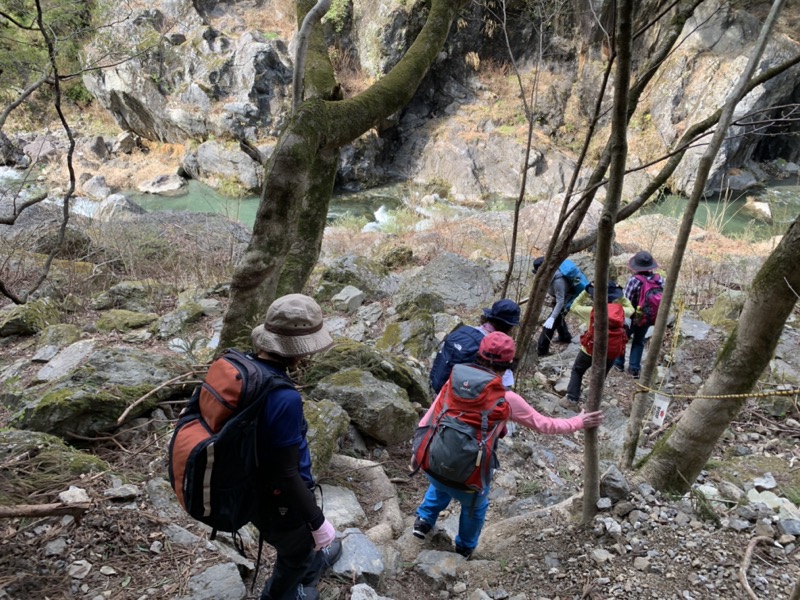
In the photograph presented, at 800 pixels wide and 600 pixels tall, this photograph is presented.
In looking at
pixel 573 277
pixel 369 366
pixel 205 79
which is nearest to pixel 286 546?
pixel 369 366

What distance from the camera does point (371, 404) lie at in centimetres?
359

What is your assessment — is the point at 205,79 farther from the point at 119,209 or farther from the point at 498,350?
the point at 498,350

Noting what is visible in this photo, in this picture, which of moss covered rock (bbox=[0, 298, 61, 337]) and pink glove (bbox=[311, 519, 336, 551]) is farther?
moss covered rock (bbox=[0, 298, 61, 337])

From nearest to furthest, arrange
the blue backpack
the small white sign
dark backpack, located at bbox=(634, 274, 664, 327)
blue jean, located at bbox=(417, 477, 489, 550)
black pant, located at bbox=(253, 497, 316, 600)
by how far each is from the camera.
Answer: black pant, located at bbox=(253, 497, 316, 600), blue jean, located at bbox=(417, 477, 489, 550), the small white sign, dark backpack, located at bbox=(634, 274, 664, 327), the blue backpack

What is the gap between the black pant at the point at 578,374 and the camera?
4566mm

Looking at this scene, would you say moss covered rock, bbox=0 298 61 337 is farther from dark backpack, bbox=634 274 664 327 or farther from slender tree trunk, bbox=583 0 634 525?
dark backpack, bbox=634 274 664 327

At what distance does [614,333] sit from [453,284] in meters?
3.01

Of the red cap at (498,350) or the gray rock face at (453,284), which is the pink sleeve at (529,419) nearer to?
the red cap at (498,350)

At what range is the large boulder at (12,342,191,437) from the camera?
2799 millimetres

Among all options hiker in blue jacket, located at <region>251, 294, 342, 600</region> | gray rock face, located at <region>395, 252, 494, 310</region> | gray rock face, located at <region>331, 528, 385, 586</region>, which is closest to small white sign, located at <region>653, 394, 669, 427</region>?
gray rock face, located at <region>331, 528, 385, 586</region>

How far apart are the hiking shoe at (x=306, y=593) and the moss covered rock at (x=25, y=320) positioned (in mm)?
4835

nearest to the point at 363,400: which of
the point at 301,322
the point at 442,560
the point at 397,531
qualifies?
the point at 397,531

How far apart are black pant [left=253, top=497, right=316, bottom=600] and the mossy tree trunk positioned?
183 cm

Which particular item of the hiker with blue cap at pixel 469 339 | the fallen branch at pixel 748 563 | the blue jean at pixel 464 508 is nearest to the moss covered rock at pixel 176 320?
the hiker with blue cap at pixel 469 339
